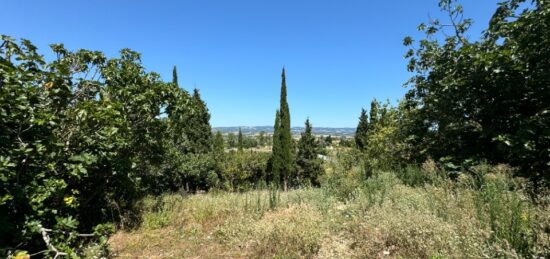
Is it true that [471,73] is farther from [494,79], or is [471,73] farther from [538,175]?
[538,175]

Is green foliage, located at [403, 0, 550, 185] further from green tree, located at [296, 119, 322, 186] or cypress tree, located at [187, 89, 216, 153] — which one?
green tree, located at [296, 119, 322, 186]

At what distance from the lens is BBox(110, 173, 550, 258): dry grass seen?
292 cm

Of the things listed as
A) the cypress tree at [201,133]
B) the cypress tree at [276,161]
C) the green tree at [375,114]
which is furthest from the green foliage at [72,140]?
the cypress tree at [276,161]

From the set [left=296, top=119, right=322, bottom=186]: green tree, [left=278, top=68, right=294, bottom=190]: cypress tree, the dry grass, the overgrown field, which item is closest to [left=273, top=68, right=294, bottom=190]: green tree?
[left=278, top=68, right=294, bottom=190]: cypress tree

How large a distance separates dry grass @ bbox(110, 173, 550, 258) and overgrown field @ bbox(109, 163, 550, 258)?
12 millimetres

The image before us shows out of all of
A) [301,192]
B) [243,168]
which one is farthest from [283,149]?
[301,192]

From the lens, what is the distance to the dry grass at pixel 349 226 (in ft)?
9.59

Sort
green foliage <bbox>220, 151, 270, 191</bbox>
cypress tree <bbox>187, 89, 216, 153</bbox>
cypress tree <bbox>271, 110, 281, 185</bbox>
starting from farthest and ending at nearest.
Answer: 1. cypress tree <bbox>271, 110, 281, 185</bbox>
2. green foliage <bbox>220, 151, 270, 191</bbox>
3. cypress tree <bbox>187, 89, 216, 153</bbox>

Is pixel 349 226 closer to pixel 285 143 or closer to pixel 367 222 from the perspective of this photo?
pixel 367 222

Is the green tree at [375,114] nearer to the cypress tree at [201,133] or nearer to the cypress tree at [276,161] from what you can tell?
the cypress tree at [276,161]

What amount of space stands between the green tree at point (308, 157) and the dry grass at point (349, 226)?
Answer: 20.6 m

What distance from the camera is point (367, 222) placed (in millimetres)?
3902

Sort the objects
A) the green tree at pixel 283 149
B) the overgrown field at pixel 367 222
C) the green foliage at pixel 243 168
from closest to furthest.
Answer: the overgrown field at pixel 367 222 < the green foliage at pixel 243 168 < the green tree at pixel 283 149

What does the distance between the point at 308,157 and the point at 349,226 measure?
23.1 m
